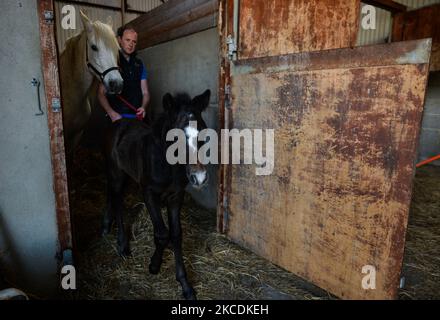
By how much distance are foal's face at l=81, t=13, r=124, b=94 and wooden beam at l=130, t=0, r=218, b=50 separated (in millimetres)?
971

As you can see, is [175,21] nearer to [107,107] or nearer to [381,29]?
[107,107]

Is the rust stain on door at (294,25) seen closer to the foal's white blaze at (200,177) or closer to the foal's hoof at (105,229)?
the foal's white blaze at (200,177)

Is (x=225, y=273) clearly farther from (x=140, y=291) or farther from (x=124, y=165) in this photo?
(x=124, y=165)

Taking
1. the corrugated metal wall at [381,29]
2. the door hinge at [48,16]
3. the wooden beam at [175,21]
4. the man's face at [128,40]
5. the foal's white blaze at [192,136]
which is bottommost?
the foal's white blaze at [192,136]

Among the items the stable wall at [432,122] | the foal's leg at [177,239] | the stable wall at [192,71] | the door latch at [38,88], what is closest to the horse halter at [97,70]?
the stable wall at [192,71]

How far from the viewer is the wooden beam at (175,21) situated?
341 cm

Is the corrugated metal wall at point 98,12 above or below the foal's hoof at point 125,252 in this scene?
above

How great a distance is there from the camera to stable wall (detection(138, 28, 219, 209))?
3.49m

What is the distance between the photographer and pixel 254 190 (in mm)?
2787

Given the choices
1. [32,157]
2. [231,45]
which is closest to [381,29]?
[231,45]

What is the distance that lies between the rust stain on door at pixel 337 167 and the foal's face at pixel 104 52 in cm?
137

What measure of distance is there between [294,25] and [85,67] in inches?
97.0

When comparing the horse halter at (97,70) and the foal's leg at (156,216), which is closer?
the foal's leg at (156,216)
